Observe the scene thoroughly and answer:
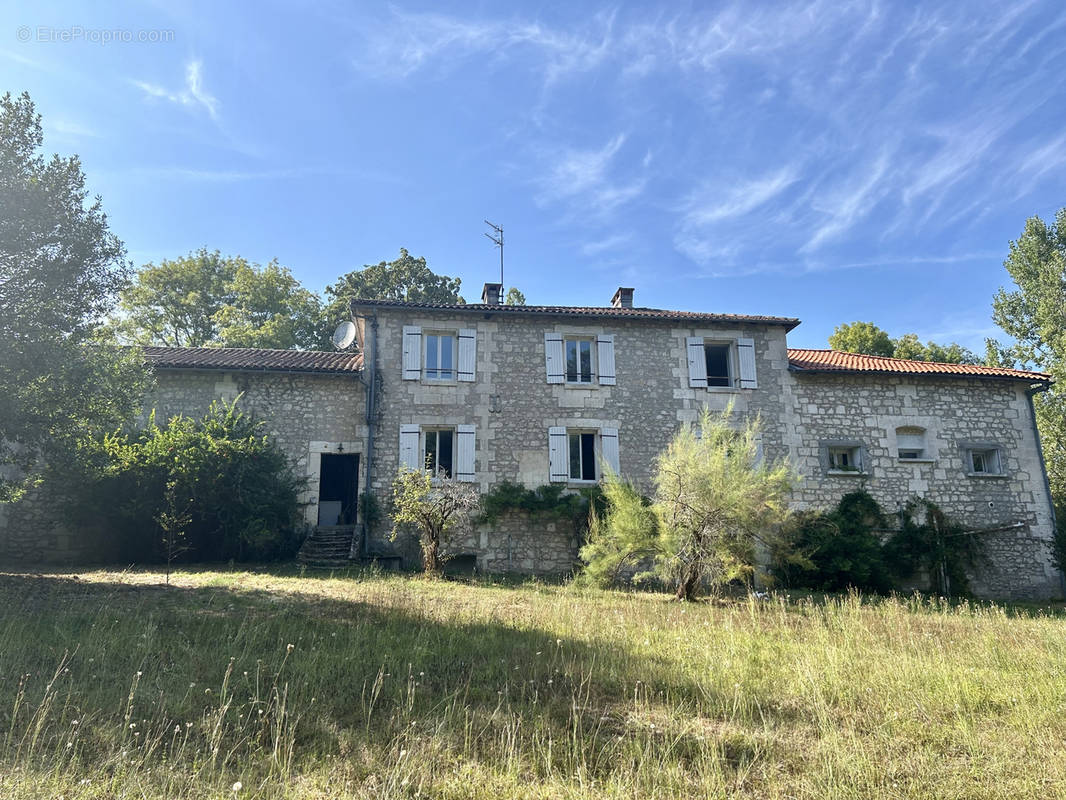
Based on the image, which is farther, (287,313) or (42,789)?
(287,313)

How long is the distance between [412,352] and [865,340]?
18.8 metres

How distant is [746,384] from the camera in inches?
563

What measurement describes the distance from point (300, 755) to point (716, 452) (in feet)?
24.0

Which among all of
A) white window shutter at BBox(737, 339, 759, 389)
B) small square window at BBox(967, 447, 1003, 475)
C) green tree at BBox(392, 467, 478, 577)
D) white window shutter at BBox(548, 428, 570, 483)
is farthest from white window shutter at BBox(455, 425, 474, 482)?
small square window at BBox(967, 447, 1003, 475)

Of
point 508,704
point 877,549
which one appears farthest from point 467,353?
point 508,704

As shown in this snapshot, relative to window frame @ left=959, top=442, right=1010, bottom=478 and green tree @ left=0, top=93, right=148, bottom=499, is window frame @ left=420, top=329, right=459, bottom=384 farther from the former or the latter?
window frame @ left=959, top=442, right=1010, bottom=478

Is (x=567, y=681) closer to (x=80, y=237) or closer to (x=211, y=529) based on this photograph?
(x=80, y=237)

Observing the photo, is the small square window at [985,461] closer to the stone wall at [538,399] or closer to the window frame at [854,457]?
the window frame at [854,457]

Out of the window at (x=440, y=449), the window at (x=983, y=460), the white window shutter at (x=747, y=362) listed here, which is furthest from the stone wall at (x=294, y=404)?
the window at (x=983, y=460)

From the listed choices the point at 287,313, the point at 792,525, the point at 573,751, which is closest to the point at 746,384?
the point at 792,525

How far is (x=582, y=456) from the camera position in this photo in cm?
1388

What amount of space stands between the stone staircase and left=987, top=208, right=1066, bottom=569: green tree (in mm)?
19400

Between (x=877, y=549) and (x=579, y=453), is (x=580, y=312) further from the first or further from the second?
(x=877, y=549)

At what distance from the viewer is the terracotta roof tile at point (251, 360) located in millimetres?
12914
